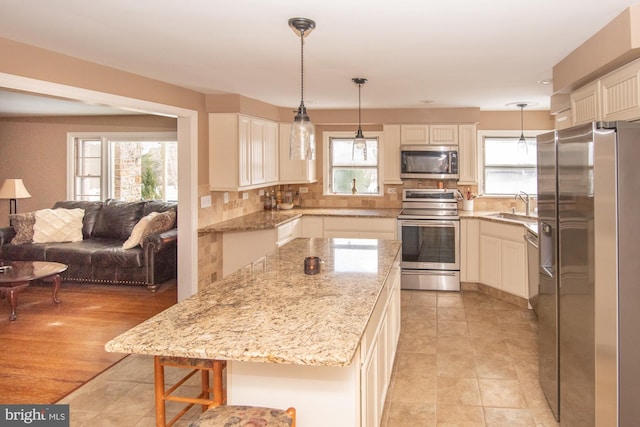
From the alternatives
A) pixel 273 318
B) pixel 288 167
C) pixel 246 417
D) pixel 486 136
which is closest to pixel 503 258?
pixel 486 136

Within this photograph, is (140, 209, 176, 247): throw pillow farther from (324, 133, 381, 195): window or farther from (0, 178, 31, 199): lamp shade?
(0, 178, 31, 199): lamp shade

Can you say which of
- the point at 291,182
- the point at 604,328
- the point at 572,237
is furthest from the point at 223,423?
the point at 291,182

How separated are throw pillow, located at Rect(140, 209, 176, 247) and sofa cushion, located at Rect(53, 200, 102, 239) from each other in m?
1.13

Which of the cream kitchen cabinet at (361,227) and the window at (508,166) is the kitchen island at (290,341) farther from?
the window at (508,166)

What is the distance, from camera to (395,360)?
3.64 metres

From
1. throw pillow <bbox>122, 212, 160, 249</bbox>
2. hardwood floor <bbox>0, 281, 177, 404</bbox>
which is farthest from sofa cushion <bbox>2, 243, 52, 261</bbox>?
throw pillow <bbox>122, 212, 160, 249</bbox>

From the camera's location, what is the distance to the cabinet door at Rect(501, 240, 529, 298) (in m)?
4.90

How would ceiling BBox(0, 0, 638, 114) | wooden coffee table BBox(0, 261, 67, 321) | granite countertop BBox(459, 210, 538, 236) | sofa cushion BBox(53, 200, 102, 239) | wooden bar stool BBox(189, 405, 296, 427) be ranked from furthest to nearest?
1. sofa cushion BBox(53, 200, 102, 239)
2. granite countertop BBox(459, 210, 538, 236)
3. wooden coffee table BBox(0, 261, 67, 321)
4. ceiling BBox(0, 0, 638, 114)
5. wooden bar stool BBox(189, 405, 296, 427)

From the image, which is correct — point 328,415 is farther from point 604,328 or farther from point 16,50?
point 16,50

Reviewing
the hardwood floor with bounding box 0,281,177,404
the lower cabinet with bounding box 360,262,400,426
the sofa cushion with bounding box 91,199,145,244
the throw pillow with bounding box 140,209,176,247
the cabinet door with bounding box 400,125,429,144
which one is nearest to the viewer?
the lower cabinet with bounding box 360,262,400,426

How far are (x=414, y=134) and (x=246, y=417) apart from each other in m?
4.94

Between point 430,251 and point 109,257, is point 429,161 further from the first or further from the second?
point 109,257

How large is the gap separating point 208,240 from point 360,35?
2.89 m

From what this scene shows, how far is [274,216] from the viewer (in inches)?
221
